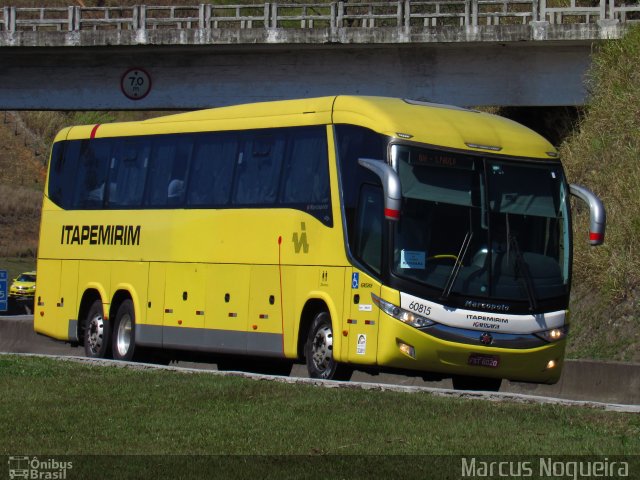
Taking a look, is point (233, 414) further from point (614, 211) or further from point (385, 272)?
point (614, 211)

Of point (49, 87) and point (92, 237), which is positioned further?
point (49, 87)

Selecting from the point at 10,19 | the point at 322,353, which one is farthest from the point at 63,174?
the point at 10,19

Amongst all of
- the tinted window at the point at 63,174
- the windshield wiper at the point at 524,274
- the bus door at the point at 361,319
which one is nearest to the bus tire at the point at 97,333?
the tinted window at the point at 63,174

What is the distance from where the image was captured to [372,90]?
1495 inches

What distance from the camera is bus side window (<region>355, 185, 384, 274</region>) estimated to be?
17594mm

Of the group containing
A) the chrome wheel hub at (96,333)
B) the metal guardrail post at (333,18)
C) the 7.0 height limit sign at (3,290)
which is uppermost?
the metal guardrail post at (333,18)

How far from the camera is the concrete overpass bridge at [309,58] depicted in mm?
36406

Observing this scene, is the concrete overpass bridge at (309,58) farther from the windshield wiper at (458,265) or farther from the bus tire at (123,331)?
the windshield wiper at (458,265)

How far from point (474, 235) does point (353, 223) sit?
1.60 m

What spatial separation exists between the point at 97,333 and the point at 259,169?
5346 millimetres

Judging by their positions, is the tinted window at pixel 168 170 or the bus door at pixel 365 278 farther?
the tinted window at pixel 168 170

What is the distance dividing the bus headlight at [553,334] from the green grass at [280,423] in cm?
389

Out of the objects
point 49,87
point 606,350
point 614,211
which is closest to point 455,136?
point 606,350

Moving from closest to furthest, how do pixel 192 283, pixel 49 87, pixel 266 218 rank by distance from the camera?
pixel 266 218 → pixel 192 283 → pixel 49 87
